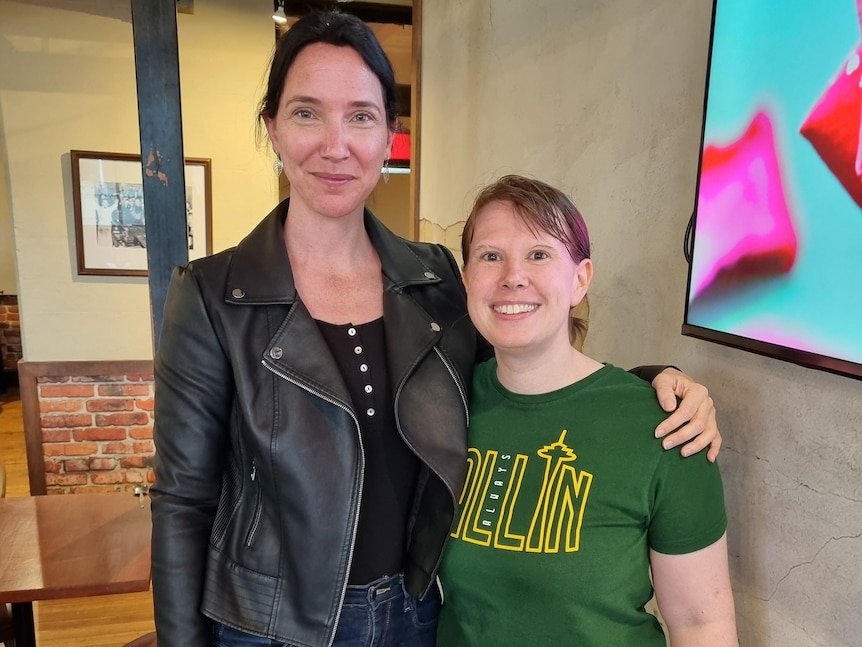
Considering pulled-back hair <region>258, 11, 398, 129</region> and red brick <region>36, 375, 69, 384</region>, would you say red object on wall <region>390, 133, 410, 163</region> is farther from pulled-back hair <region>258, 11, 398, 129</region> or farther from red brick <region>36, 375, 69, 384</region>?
pulled-back hair <region>258, 11, 398, 129</region>

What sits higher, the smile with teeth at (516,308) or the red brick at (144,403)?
the smile with teeth at (516,308)

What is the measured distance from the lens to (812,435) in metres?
1.05

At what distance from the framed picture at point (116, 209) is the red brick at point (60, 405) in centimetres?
80

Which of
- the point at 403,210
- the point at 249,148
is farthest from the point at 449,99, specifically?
the point at 403,210

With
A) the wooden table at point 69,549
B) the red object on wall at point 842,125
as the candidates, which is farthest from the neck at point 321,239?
the wooden table at point 69,549

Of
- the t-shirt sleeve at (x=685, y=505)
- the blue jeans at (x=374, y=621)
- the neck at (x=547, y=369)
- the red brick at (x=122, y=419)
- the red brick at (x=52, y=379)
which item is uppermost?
the neck at (x=547, y=369)

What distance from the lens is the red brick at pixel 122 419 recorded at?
3.92m

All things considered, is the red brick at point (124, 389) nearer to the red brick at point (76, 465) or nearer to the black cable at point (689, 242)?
the red brick at point (76, 465)

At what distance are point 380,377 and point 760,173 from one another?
76 centimetres

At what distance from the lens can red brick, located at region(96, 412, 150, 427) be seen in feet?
12.9

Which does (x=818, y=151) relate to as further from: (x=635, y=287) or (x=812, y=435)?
(x=635, y=287)

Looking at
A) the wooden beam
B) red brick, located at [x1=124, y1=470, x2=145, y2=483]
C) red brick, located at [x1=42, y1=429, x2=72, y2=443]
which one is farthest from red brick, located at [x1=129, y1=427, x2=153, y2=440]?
the wooden beam

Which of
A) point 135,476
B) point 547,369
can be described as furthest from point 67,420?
point 547,369

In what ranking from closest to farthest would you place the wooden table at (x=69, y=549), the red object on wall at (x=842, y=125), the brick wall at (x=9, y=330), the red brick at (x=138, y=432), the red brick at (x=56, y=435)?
the red object on wall at (x=842, y=125), the wooden table at (x=69, y=549), the red brick at (x=56, y=435), the red brick at (x=138, y=432), the brick wall at (x=9, y=330)
